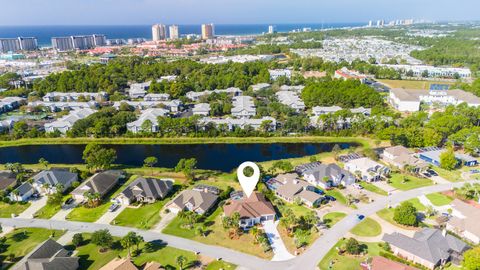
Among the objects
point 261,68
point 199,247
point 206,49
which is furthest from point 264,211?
point 206,49

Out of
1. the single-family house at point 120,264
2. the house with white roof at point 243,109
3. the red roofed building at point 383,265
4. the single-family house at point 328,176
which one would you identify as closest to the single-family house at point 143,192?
the single-family house at point 120,264

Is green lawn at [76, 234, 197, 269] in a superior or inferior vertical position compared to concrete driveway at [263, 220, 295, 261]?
superior

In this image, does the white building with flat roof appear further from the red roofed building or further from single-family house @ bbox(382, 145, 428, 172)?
the red roofed building

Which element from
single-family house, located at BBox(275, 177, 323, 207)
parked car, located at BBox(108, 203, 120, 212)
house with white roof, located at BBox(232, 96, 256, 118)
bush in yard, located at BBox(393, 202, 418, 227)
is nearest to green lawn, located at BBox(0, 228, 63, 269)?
parked car, located at BBox(108, 203, 120, 212)

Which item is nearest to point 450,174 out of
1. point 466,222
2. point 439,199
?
point 439,199

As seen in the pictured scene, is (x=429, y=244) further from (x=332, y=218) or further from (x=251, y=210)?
(x=251, y=210)

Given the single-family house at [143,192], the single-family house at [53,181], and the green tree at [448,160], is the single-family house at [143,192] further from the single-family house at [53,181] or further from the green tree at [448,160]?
the green tree at [448,160]
